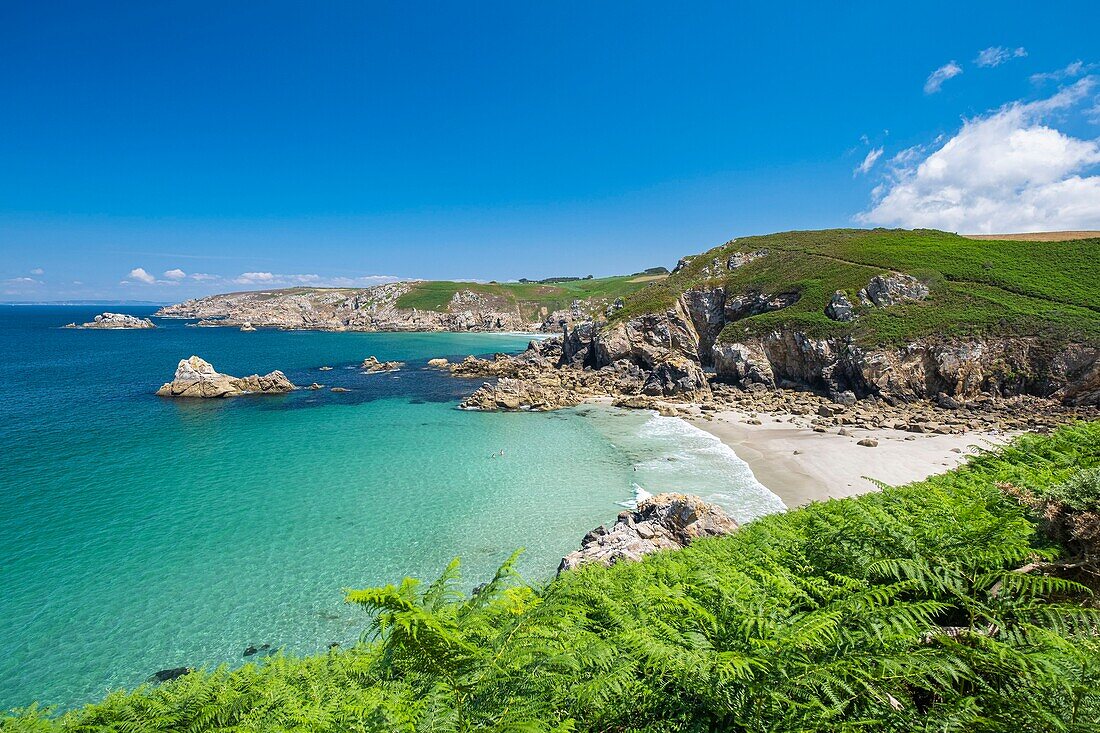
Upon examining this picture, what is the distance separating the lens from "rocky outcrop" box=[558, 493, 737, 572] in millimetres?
15617

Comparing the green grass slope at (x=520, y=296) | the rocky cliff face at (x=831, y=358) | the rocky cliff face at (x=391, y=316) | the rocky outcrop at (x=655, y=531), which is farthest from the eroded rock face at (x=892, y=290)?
the rocky cliff face at (x=391, y=316)

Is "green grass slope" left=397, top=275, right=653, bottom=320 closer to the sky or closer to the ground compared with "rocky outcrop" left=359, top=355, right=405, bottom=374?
closer to the sky

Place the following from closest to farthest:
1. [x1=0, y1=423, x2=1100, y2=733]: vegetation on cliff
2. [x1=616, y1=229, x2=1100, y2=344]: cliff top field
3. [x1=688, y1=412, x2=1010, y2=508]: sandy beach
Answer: [x1=0, y1=423, x2=1100, y2=733]: vegetation on cliff, [x1=688, y1=412, x2=1010, y2=508]: sandy beach, [x1=616, y1=229, x2=1100, y2=344]: cliff top field

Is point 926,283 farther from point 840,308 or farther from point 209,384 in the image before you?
point 209,384

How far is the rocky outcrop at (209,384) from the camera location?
2128 inches

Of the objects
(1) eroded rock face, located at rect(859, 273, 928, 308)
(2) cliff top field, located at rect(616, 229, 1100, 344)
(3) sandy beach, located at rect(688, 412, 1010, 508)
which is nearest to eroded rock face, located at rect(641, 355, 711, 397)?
(2) cliff top field, located at rect(616, 229, 1100, 344)

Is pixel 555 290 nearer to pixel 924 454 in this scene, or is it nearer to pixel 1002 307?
pixel 1002 307

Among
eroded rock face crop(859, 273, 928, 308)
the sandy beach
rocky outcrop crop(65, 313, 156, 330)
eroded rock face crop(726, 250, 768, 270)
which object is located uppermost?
eroded rock face crop(726, 250, 768, 270)

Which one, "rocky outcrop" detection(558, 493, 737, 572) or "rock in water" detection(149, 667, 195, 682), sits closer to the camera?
"rock in water" detection(149, 667, 195, 682)

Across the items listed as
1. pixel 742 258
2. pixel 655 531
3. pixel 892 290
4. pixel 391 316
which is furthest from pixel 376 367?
pixel 391 316

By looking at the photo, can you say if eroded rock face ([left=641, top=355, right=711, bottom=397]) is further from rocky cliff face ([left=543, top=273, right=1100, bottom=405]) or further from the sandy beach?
the sandy beach

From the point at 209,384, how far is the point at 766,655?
218ft

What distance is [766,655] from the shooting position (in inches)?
152

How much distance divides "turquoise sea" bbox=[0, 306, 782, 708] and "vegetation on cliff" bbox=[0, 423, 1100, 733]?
10.9m
